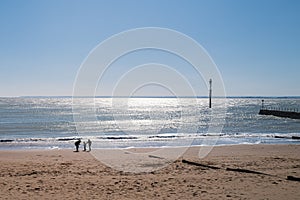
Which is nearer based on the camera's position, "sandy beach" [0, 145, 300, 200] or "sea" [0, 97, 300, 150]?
"sandy beach" [0, 145, 300, 200]

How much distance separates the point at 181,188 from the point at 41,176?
5.21 meters

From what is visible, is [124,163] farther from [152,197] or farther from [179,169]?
[152,197]

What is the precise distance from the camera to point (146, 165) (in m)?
15.0

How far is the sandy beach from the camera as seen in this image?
30.6 feet

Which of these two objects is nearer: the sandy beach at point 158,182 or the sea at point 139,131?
the sandy beach at point 158,182

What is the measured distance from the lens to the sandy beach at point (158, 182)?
30.6ft

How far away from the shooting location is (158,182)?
1090 cm

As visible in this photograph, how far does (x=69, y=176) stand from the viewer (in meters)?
12.1

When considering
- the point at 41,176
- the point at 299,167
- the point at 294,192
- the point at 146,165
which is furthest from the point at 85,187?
the point at 299,167

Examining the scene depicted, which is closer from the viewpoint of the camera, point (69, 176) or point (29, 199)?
point (29, 199)

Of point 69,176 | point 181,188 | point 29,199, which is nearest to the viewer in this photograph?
point 29,199

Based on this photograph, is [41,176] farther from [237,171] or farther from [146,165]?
[237,171]

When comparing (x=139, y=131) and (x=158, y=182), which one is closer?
(x=158, y=182)

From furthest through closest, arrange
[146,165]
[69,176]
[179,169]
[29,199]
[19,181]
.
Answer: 1. [146,165]
2. [179,169]
3. [69,176]
4. [19,181]
5. [29,199]
